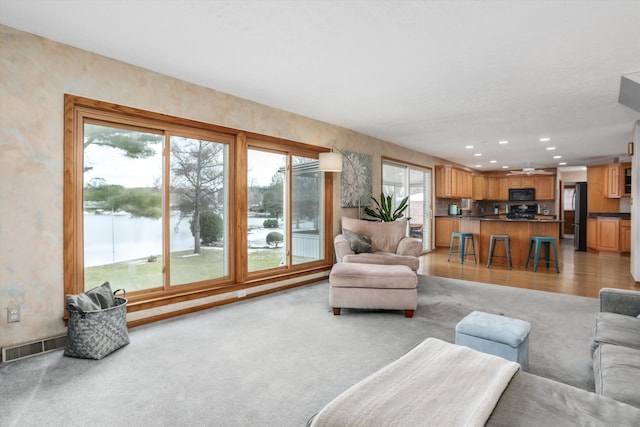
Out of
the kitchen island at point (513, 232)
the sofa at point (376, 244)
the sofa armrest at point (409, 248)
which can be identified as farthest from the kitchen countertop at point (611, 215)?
the sofa armrest at point (409, 248)

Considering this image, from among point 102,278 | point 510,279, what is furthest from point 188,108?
point 510,279

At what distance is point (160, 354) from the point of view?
2.67m

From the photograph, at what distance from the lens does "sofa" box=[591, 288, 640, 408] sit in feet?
4.60

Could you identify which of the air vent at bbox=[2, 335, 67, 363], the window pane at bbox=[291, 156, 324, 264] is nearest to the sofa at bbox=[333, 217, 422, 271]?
the window pane at bbox=[291, 156, 324, 264]

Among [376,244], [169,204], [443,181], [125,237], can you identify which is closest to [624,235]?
[443,181]

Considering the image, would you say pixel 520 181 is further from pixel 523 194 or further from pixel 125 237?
pixel 125 237

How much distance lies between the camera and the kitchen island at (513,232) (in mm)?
6605

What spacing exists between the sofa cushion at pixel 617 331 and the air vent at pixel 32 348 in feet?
12.9

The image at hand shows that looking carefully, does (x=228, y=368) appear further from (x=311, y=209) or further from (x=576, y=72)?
(x=576, y=72)

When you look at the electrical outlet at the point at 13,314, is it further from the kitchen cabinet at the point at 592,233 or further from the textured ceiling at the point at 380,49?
the kitchen cabinet at the point at 592,233

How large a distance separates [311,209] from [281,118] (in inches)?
60.7

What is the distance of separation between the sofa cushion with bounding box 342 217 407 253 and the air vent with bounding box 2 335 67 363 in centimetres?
371

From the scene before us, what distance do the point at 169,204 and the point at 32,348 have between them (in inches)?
66.0

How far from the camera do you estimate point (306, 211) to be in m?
5.45
